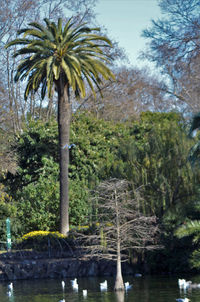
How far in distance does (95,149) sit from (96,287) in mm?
14574

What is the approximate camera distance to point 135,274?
21594mm

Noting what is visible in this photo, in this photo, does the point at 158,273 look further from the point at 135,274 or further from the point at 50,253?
the point at 50,253

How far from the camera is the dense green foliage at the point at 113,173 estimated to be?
21.3 metres

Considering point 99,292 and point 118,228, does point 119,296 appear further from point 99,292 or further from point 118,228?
point 118,228

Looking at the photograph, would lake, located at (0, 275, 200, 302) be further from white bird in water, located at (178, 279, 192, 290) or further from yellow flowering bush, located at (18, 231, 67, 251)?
yellow flowering bush, located at (18, 231, 67, 251)

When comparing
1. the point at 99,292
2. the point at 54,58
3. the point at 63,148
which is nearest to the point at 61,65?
the point at 54,58

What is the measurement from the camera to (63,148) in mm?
26078

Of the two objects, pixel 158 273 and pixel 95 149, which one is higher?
pixel 95 149

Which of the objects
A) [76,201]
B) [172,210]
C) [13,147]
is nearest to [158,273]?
[172,210]

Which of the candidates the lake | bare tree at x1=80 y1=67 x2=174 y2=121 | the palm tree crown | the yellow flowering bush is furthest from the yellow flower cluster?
bare tree at x1=80 y1=67 x2=174 y2=121

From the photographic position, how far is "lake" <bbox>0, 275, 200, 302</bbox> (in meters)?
16.0

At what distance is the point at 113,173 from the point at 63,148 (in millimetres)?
3907

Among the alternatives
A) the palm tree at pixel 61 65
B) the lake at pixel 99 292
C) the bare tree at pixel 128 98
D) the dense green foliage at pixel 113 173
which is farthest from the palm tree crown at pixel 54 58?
the bare tree at pixel 128 98

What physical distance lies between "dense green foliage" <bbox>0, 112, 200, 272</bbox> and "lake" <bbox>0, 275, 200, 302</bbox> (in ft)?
6.33
